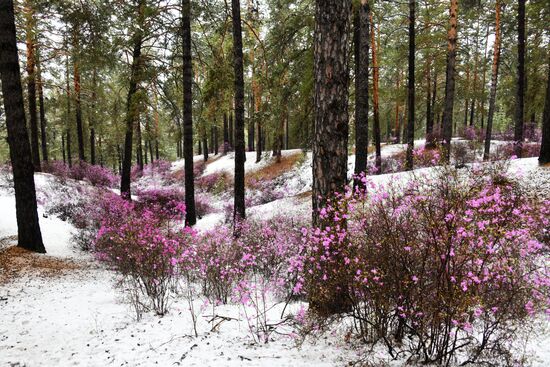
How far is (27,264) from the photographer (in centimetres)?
664

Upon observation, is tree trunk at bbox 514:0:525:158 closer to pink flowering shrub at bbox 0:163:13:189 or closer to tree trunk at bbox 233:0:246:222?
tree trunk at bbox 233:0:246:222

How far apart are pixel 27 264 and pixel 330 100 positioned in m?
6.93

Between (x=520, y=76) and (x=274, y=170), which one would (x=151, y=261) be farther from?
(x=274, y=170)

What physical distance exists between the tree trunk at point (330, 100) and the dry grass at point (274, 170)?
51.5 feet

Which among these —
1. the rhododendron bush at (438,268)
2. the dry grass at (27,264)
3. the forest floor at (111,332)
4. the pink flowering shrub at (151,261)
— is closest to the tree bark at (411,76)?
the forest floor at (111,332)

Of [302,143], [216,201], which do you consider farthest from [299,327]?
[216,201]

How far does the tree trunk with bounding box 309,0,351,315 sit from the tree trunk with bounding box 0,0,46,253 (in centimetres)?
657

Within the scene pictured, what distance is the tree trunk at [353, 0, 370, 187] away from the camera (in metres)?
9.57

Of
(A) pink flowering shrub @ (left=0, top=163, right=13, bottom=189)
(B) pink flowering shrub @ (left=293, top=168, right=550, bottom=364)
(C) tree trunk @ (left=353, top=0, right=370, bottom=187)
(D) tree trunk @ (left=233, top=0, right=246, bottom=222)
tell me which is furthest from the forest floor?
(A) pink flowering shrub @ (left=0, top=163, right=13, bottom=189)

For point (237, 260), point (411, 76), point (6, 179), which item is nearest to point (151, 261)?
point (237, 260)

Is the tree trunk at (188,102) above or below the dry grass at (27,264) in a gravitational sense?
above

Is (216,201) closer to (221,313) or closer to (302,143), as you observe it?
(302,143)

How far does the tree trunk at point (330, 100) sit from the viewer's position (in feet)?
12.4

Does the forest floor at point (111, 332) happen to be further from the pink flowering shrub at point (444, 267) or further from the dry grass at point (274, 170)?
the dry grass at point (274, 170)
